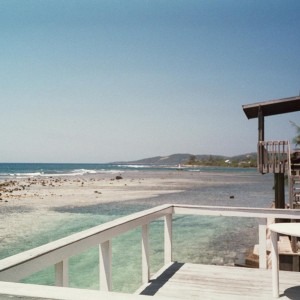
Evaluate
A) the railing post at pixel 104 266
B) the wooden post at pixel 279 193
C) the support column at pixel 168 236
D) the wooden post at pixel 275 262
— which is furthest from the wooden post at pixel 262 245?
the wooden post at pixel 279 193

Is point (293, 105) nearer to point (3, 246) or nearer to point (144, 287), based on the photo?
point (3, 246)

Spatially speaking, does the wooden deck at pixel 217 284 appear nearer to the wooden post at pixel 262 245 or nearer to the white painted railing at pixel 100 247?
the wooden post at pixel 262 245

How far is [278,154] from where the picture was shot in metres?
15.7

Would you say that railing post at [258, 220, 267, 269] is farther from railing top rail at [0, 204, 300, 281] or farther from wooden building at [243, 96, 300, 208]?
wooden building at [243, 96, 300, 208]

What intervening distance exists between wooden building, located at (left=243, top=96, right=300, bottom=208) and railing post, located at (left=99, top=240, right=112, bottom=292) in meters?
11.0

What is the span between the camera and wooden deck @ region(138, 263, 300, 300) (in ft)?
14.7

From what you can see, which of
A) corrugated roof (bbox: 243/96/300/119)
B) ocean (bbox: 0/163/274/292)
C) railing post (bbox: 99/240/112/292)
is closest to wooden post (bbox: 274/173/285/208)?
ocean (bbox: 0/163/274/292)

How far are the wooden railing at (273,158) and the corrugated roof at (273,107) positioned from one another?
194cm

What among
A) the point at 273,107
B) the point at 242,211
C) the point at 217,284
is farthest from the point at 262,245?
the point at 273,107

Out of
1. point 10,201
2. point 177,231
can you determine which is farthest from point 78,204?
point 177,231

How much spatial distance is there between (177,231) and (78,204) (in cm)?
1234

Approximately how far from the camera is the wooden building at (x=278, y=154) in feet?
47.0

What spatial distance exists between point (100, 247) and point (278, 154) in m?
13.2

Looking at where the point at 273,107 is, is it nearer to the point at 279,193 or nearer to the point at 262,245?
the point at 279,193
